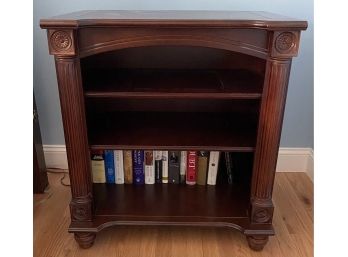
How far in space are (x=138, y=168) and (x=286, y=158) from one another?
71 cm

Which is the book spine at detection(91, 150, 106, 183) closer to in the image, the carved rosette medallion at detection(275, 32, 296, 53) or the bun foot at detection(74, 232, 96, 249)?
the bun foot at detection(74, 232, 96, 249)

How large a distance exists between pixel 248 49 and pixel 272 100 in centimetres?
16

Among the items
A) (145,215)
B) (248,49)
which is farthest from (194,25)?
(145,215)

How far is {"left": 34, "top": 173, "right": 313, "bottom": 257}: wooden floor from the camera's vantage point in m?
1.11

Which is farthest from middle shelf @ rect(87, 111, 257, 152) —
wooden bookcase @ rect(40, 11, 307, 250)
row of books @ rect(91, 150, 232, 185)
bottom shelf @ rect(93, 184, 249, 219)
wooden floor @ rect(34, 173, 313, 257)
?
wooden floor @ rect(34, 173, 313, 257)

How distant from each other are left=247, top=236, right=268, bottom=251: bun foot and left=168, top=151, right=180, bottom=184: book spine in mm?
357

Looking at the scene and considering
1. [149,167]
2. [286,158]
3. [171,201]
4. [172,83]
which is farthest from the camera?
[286,158]

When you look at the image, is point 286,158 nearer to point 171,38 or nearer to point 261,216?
point 261,216

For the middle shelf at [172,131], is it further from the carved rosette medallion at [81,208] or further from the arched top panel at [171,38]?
the arched top panel at [171,38]

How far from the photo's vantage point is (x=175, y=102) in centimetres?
135

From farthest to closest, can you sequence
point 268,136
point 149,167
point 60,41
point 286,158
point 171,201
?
1. point 286,158
2. point 149,167
3. point 171,201
4. point 268,136
5. point 60,41

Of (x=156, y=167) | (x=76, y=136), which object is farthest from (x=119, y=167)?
(x=76, y=136)

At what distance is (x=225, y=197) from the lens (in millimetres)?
1223
